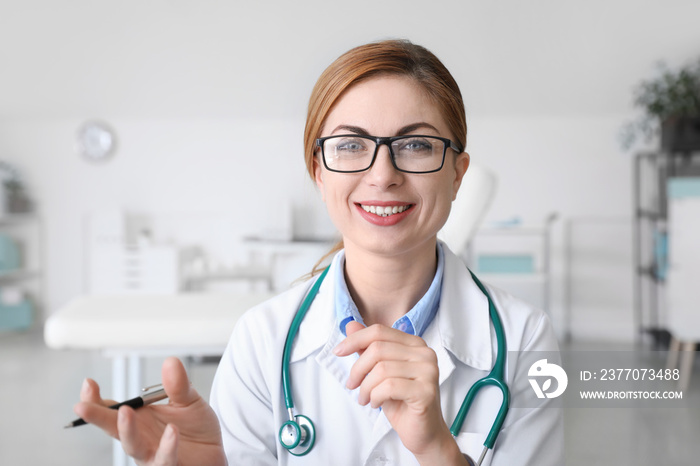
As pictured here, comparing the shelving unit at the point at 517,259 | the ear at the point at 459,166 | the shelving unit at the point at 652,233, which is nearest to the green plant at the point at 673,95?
the shelving unit at the point at 652,233

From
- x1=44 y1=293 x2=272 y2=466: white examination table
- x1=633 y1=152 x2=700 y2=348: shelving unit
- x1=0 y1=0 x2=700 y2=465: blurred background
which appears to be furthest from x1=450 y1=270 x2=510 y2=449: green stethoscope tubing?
x1=633 y1=152 x2=700 y2=348: shelving unit

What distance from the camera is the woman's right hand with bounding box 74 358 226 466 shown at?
0.68 m

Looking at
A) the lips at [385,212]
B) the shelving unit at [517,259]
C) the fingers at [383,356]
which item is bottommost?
the shelving unit at [517,259]

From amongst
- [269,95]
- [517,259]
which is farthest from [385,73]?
[269,95]

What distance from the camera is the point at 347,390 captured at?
38.0 inches

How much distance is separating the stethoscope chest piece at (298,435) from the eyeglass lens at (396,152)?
0.37 m

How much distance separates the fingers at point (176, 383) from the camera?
2.43 feet

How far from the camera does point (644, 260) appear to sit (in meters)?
5.00

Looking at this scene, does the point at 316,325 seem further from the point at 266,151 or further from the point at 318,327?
the point at 266,151

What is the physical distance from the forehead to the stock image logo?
391 millimetres

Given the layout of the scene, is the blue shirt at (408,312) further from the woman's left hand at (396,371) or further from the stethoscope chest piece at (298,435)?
the woman's left hand at (396,371)

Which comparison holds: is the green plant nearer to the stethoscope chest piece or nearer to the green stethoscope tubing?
the green stethoscope tubing

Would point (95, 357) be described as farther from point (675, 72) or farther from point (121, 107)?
point (675, 72)

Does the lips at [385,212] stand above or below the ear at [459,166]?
below
